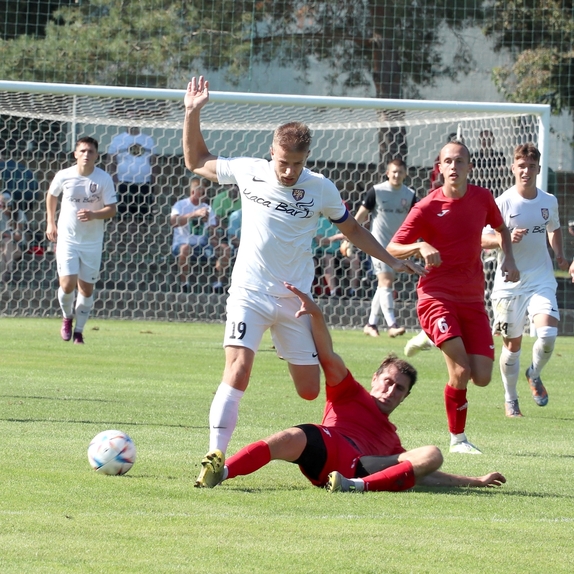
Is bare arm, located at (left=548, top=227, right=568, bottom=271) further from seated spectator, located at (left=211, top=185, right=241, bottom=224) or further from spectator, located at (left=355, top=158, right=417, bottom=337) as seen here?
seated spectator, located at (left=211, top=185, right=241, bottom=224)

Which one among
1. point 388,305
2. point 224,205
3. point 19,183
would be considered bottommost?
point 388,305

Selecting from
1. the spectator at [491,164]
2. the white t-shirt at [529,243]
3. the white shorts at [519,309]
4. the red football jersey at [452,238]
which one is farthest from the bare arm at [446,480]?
the spectator at [491,164]

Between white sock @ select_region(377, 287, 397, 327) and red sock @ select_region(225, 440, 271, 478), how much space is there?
10.3 meters

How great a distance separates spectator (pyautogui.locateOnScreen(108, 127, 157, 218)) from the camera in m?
17.9

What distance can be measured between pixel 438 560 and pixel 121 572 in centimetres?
126

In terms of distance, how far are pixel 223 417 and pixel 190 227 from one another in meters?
12.2

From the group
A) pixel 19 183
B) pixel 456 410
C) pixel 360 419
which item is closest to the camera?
pixel 360 419

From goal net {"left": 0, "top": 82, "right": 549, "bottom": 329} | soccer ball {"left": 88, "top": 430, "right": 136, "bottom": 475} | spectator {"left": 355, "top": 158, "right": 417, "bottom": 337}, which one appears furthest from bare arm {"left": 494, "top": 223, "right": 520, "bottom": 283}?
goal net {"left": 0, "top": 82, "right": 549, "bottom": 329}

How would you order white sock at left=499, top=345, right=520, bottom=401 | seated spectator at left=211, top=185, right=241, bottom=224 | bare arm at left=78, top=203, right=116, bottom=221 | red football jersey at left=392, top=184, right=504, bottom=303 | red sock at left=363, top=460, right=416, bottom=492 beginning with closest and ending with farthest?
red sock at left=363, top=460, right=416, bottom=492, red football jersey at left=392, top=184, right=504, bottom=303, white sock at left=499, top=345, right=520, bottom=401, bare arm at left=78, top=203, right=116, bottom=221, seated spectator at left=211, top=185, right=241, bottom=224

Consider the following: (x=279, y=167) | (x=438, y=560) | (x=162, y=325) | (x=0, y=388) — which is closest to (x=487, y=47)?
(x=162, y=325)

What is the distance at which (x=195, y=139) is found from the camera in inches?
254

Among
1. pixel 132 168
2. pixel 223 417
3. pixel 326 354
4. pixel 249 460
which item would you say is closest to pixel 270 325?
pixel 326 354

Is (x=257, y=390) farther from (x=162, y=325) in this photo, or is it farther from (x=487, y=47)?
(x=487, y=47)

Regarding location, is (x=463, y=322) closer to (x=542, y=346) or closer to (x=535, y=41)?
(x=542, y=346)
